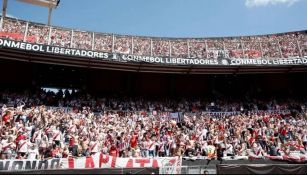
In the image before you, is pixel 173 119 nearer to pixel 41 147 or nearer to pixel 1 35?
pixel 41 147

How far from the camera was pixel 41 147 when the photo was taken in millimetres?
14711

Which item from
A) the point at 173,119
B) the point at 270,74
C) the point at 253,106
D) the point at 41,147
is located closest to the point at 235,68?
the point at 253,106

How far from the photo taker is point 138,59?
2298 centimetres

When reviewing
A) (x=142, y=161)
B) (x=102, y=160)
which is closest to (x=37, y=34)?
(x=102, y=160)

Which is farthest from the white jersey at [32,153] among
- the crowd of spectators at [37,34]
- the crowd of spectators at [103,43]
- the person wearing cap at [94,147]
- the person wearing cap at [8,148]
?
the crowd of spectators at [103,43]

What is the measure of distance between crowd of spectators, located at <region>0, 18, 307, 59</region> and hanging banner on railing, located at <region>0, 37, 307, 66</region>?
131cm

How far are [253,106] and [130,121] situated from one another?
10.8 metres

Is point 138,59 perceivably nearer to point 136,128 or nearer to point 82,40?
point 82,40

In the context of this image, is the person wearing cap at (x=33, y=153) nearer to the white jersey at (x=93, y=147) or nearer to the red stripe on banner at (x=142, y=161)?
the white jersey at (x=93, y=147)

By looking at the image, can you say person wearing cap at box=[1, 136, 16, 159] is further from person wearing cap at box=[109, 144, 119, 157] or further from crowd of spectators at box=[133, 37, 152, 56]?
crowd of spectators at box=[133, 37, 152, 56]

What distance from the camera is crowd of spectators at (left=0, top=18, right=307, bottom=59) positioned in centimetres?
2345

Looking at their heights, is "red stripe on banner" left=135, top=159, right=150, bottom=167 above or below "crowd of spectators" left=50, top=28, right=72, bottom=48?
below

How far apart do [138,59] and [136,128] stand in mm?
6103

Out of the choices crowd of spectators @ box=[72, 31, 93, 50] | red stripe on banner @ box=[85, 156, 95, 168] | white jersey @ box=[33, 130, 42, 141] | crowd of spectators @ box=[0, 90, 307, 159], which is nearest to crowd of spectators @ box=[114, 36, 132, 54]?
crowd of spectators @ box=[72, 31, 93, 50]
